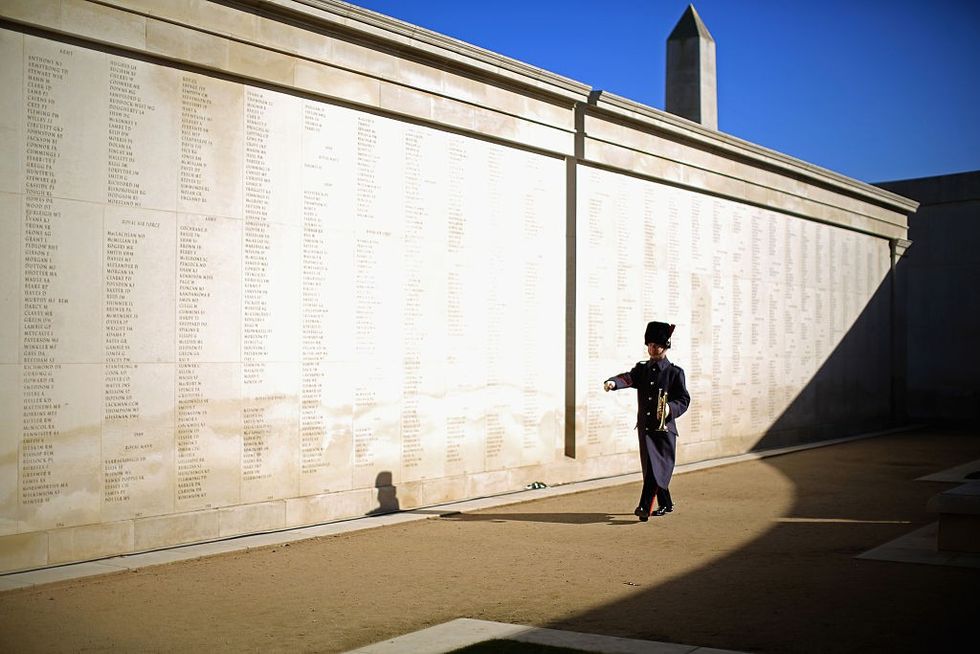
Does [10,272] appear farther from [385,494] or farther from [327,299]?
[385,494]

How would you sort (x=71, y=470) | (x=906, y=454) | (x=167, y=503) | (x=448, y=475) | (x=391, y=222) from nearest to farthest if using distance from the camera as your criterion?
(x=71, y=470)
(x=167, y=503)
(x=391, y=222)
(x=448, y=475)
(x=906, y=454)

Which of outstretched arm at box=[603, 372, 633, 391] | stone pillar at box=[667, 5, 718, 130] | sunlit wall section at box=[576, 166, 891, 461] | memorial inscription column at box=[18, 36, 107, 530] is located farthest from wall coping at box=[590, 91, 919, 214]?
memorial inscription column at box=[18, 36, 107, 530]

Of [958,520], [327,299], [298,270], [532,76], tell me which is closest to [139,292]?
[298,270]

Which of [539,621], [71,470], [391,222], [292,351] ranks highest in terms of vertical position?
[391,222]

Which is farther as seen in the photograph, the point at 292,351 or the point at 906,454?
the point at 906,454

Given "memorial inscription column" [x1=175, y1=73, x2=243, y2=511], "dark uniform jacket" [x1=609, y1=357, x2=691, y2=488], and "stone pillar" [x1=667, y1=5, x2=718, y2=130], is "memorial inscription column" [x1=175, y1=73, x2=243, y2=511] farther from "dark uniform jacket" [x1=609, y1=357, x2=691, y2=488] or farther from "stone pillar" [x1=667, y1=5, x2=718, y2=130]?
"stone pillar" [x1=667, y1=5, x2=718, y2=130]

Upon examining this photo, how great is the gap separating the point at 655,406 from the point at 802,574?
297 cm

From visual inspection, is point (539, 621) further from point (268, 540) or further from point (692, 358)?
point (692, 358)

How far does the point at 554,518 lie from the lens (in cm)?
952

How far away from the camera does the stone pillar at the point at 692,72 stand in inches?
752

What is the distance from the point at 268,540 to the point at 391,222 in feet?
10.9

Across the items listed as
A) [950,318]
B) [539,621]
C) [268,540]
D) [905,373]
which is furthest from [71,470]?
[950,318]

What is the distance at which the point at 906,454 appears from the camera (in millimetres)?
15664

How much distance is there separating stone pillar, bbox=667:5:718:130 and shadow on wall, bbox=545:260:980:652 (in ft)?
24.5
